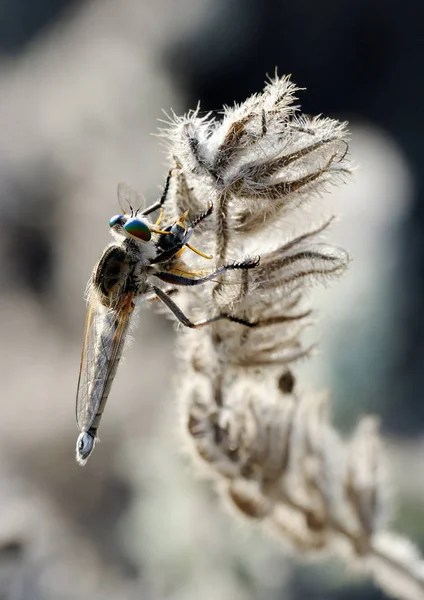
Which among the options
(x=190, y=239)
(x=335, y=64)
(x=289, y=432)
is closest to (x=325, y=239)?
(x=190, y=239)

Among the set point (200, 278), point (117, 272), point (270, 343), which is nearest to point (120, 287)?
point (117, 272)

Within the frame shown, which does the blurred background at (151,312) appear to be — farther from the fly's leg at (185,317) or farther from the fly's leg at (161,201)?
the fly's leg at (161,201)

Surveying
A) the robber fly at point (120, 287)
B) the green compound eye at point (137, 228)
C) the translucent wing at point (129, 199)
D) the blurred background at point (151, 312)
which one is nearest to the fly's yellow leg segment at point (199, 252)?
the robber fly at point (120, 287)

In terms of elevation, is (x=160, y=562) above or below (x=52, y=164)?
below

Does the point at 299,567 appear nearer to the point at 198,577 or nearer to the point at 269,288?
the point at 198,577

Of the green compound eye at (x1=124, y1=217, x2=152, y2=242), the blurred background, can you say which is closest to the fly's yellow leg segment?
the green compound eye at (x1=124, y1=217, x2=152, y2=242)

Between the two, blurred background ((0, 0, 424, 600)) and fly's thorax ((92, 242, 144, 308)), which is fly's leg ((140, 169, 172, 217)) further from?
blurred background ((0, 0, 424, 600))
